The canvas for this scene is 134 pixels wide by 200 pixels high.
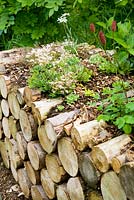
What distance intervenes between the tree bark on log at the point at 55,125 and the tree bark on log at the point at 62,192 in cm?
23

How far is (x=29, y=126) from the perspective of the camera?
2.49m

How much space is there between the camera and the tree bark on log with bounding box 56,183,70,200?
90.1 inches

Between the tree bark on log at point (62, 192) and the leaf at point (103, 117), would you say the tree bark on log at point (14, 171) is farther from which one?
the leaf at point (103, 117)

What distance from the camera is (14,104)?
106 inches

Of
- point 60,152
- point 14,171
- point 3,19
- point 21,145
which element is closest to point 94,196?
point 60,152

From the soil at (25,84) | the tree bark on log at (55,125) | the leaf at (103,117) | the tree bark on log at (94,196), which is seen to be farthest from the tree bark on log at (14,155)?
the leaf at (103,117)

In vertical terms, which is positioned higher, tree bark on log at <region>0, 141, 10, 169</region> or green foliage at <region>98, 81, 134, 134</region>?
green foliage at <region>98, 81, 134, 134</region>

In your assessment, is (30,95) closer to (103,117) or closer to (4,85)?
(4,85)

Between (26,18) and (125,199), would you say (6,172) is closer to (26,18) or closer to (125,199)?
(26,18)

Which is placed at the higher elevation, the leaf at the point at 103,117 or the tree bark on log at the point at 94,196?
the leaf at the point at 103,117

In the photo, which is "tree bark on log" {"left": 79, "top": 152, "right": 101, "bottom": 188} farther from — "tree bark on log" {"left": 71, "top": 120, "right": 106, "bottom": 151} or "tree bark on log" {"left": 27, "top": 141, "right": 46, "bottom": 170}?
"tree bark on log" {"left": 27, "top": 141, "right": 46, "bottom": 170}

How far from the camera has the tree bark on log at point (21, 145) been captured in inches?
105

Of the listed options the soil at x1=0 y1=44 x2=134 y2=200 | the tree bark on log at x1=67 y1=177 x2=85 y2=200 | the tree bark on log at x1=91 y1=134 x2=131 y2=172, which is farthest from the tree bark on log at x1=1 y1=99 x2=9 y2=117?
the tree bark on log at x1=91 y1=134 x2=131 y2=172

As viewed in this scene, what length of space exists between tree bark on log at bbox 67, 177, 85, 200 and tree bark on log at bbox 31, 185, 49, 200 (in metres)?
0.42
